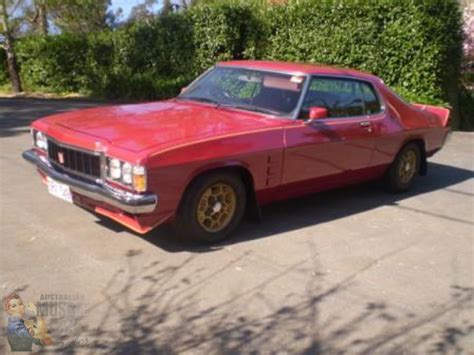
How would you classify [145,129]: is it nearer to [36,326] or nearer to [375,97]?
[36,326]

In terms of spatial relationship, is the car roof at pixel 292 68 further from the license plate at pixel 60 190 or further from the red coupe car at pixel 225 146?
the license plate at pixel 60 190

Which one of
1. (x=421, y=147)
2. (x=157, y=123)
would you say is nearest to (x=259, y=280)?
(x=157, y=123)

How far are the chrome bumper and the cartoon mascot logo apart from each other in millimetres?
984

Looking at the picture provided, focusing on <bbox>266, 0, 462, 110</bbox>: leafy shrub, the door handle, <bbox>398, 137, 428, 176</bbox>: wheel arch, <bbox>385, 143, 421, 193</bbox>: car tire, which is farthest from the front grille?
<bbox>266, 0, 462, 110</bbox>: leafy shrub

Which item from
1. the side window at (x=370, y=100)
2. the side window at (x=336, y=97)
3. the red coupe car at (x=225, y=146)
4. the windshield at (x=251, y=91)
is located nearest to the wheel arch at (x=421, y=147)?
the red coupe car at (x=225, y=146)

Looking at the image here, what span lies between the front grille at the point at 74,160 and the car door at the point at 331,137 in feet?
5.56

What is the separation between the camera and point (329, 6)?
13109 mm

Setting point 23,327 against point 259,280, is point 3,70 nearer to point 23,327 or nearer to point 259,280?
point 259,280

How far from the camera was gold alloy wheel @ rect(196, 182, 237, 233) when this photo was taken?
16.1 ft

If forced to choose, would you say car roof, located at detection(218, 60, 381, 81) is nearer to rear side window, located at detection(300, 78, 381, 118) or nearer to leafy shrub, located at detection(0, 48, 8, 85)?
rear side window, located at detection(300, 78, 381, 118)

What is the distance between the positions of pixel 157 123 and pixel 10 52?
17.1 metres

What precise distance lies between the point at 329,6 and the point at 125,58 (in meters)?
8.26

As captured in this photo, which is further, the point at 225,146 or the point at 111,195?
the point at 225,146

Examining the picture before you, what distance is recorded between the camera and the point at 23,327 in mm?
3568
